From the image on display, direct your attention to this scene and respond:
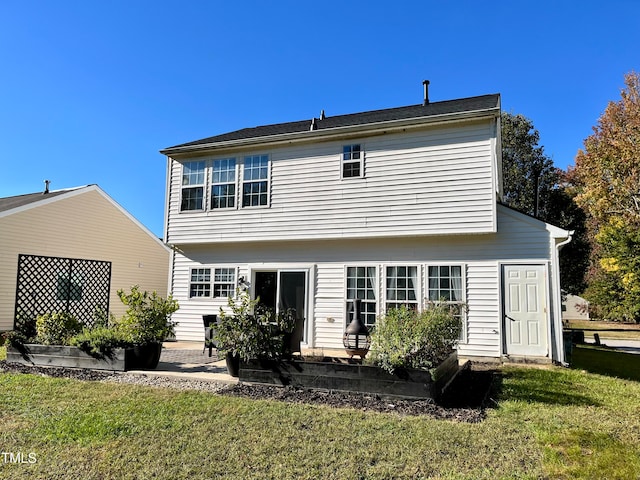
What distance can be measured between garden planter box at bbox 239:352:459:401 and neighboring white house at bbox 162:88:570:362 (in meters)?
3.43

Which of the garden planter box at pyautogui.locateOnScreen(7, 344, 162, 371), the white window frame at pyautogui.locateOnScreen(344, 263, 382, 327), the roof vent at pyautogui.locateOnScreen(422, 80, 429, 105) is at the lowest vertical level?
the garden planter box at pyautogui.locateOnScreen(7, 344, 162, 371)

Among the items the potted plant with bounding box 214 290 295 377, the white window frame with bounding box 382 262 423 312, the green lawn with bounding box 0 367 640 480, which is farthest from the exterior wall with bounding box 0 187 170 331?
the white window frame with bounding box 382 262 423 312

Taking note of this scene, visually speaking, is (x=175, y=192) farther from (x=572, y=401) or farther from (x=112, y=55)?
(x=572, y=401)

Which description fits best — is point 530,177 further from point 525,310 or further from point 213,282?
point 213,282

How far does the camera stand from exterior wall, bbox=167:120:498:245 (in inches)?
347

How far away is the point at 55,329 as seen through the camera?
7719 millimetres

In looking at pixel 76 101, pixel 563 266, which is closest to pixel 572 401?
pixel 76 101

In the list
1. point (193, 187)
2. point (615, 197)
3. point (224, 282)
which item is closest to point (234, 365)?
point (224, 282)

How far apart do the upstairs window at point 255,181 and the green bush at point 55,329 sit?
4775mm

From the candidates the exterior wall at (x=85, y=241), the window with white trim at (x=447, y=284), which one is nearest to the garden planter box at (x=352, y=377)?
the window with white trim at (x=447, y=284)

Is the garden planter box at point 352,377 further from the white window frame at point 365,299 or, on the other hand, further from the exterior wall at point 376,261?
the white window frame at point 365,299

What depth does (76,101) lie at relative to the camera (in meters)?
11.2

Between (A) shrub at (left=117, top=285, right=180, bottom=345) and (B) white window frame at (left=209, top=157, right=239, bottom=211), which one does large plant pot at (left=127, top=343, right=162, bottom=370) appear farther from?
(B) white window frame at (left=209, top=157, right=239, bottom=211)

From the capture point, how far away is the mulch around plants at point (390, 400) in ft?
15.5
